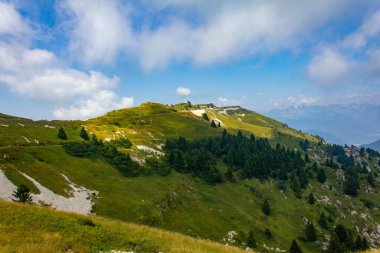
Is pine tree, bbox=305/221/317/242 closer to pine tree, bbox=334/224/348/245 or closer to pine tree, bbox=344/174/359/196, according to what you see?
pine tree, bbox=334/224/348/245

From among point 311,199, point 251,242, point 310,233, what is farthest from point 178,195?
point 311,199

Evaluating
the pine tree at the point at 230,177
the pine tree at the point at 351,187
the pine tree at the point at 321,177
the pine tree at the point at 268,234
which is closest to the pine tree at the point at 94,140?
the pine tree at the point at 230,177

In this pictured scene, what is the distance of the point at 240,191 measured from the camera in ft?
433

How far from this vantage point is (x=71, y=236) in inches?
829

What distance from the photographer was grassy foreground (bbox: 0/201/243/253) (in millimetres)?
19094

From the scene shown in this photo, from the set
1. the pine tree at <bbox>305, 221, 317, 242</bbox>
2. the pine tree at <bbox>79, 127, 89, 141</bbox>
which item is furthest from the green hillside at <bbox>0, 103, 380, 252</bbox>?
the pine tree at <bbox>79, 127, 89, 141</bbox>

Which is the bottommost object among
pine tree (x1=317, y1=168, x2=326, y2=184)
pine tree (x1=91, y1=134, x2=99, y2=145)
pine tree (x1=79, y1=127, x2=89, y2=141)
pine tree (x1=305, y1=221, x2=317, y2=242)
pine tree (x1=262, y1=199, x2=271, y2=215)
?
pine tree (x1=305, y1=221, x2=317, y2=242)

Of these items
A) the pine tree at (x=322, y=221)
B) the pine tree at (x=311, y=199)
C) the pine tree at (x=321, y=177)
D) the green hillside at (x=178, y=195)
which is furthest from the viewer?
the pine tree at (x=321, y=177)

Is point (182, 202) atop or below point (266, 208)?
atop

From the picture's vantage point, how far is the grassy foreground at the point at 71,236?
62.6 feet

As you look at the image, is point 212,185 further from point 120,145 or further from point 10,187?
point 10,187

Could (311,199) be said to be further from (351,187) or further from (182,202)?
(182,202)

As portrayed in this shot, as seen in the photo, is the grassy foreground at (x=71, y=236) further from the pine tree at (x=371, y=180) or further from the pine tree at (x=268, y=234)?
the pine tree at (x=371, y=180)

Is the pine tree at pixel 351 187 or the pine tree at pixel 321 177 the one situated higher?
the pine tree at pixel 321 177
